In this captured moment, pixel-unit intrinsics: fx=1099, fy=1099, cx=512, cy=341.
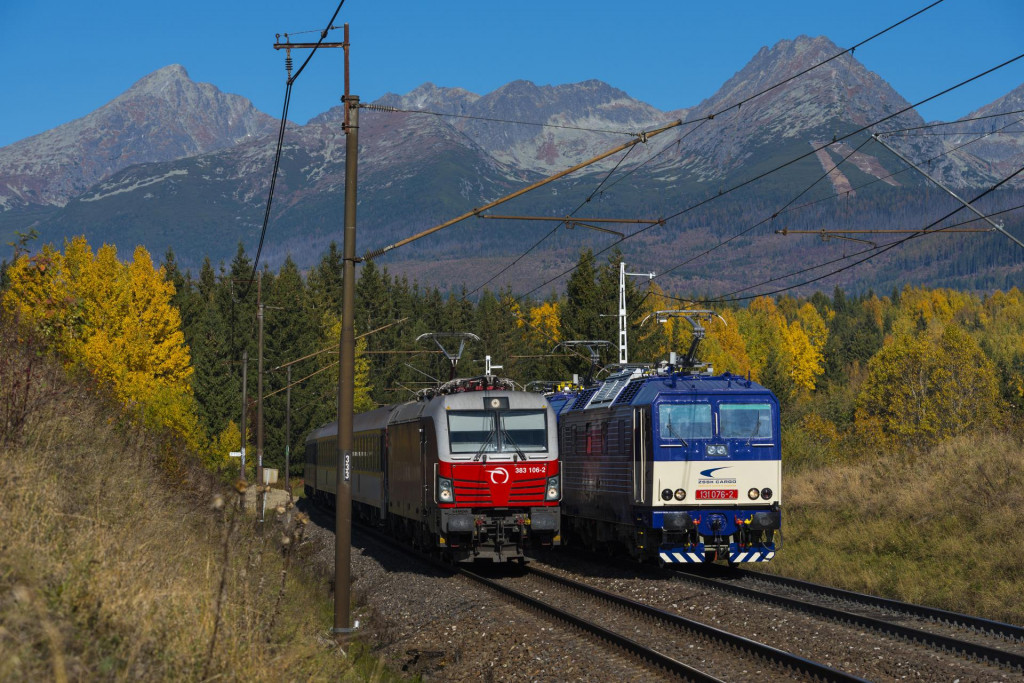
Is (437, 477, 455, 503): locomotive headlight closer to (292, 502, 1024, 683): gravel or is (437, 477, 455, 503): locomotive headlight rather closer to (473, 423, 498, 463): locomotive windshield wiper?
(473, 423, 498, 463): locomotive windshield wiper

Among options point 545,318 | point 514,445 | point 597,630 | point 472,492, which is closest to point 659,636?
point 597,630

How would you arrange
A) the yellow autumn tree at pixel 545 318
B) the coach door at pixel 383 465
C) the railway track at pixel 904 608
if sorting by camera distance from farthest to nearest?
the yellow autumn tree at pixel 545 318 → the coach door at pixel 383 465 → the railway track at pixel 904 608

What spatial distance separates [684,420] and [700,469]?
0.93 meters

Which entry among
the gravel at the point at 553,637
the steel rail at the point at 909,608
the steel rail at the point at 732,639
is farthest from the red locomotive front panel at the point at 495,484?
the steel rail at the point at 909,608

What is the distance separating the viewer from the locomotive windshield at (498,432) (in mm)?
21766

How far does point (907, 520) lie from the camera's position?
21844 mm

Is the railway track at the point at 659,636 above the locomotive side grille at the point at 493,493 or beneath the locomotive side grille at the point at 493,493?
beneath

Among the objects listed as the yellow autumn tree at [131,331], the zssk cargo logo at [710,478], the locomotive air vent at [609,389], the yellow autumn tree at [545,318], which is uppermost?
the yellow autumn tree at [545,318]

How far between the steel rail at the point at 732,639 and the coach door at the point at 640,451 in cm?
198

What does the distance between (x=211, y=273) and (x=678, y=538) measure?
9616 cm

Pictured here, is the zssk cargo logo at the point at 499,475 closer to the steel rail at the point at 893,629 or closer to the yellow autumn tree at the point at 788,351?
the steel rail at the point at 893,629

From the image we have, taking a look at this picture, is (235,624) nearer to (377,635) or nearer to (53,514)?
(53,514)

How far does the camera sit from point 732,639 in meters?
13.8

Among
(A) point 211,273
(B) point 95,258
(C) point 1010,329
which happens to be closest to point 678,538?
(B) point 95,258
